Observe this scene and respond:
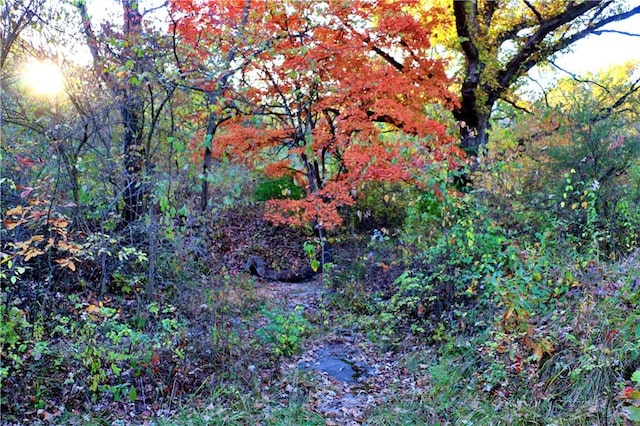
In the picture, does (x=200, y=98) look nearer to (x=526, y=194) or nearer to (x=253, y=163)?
(x=253, y=163)

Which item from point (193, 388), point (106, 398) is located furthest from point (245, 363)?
point (106, 398)

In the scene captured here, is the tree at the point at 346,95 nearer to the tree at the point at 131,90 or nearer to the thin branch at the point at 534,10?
the tree at the point at 131,90

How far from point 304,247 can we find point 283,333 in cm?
131

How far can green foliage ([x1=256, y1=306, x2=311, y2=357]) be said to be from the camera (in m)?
5.36

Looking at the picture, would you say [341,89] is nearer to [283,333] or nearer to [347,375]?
[283,333]

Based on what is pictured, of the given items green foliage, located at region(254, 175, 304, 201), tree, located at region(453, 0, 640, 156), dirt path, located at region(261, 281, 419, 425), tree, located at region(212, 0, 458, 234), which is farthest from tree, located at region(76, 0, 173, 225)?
green foliage, located at region(254, 175, 304, 201)

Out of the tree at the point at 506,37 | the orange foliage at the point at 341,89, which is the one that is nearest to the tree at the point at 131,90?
the orange foliage at the point at 341,89

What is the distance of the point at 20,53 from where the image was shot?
539 centimetres

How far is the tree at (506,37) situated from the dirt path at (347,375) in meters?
5.15

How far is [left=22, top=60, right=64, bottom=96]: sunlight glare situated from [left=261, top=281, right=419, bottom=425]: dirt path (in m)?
4.01

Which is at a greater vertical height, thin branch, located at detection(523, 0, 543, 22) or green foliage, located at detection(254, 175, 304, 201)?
thin branch, located at detection(523, 0, 543, 22)

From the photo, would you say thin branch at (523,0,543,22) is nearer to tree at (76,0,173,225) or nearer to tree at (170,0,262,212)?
tree at (170,0,262,212)

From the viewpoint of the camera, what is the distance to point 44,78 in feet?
17.6

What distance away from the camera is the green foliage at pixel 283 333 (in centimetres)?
536
